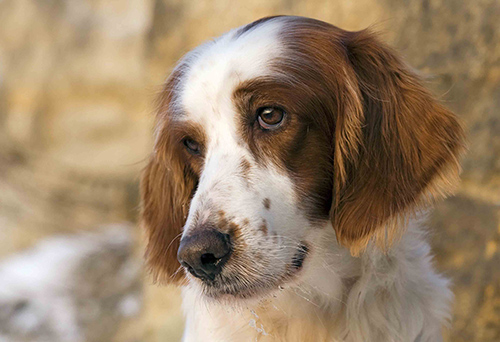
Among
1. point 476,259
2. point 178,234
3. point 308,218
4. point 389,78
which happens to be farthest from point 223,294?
point 476,259

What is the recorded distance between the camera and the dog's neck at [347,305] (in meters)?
2.36

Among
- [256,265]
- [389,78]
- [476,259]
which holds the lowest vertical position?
Answer: [476,259]

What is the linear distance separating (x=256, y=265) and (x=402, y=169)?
25.3 inches

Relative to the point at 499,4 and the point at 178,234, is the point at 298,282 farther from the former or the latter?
the point at 499,4

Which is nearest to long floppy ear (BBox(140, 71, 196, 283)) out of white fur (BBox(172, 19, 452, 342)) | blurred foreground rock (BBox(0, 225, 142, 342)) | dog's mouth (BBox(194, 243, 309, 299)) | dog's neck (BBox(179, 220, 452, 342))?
white fur (BBox(172, 19, 452, 342))

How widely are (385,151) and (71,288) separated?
4.78 meters

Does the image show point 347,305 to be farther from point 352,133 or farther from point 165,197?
point 165,197

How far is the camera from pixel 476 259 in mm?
3424

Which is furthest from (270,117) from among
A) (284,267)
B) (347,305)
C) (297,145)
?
(347,305)

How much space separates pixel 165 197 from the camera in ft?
9.25

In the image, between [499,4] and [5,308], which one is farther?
[5,308]

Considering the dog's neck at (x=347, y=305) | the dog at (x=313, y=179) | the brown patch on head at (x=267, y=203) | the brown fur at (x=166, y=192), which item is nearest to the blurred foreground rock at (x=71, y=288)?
the brown fur at (x=166, y=192)

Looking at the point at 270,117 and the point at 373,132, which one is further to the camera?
the point at 373,132

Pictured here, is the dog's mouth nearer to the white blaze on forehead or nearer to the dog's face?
the dog's face
